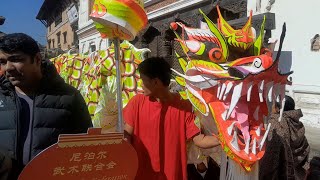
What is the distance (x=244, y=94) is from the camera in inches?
67.9

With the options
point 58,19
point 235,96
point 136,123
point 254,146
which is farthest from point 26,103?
point 58,19

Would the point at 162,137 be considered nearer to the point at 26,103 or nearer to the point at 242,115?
the point at 242,115

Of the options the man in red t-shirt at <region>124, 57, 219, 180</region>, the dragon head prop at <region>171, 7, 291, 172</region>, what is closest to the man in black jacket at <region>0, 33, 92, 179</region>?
the man in red t-shirt at <region>124, 57, 219, 180</region>

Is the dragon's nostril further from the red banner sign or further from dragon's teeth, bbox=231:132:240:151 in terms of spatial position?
the red banner sign

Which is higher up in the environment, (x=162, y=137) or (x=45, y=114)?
(x=45, y=114)

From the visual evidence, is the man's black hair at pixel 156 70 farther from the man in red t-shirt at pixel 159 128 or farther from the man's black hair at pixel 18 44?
the man's black hair at pixel 18 44

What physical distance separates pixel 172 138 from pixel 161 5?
9.94 meters

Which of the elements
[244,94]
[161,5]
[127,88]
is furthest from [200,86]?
[161,5]

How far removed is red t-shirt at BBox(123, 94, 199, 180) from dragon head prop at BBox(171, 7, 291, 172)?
0.22 meters

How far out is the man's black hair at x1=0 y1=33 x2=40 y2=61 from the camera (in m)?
1.65

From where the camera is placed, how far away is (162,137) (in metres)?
2.08

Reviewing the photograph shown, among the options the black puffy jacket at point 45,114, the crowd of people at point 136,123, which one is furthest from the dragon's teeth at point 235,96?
the black puffy jacket at point 45,114

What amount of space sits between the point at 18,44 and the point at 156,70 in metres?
0.78

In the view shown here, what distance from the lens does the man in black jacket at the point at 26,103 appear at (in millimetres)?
1665
